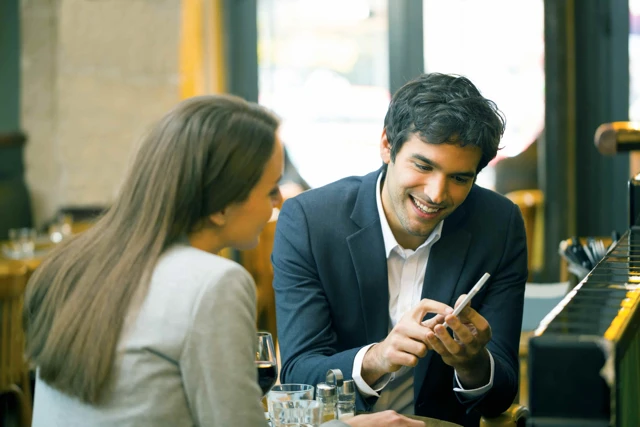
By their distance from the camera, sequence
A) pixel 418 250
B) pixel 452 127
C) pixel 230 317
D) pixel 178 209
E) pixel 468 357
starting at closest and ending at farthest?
pixel 230 317 → pixel 178 209 → pixel 468 357 → pixel 452 127 → pixel 418 250

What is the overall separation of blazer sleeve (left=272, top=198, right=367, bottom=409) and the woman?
0.48 metres

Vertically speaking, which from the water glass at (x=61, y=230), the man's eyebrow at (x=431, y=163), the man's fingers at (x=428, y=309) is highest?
the man's eyebrow at (x=431, y=163)

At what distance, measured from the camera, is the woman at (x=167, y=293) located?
1288mm

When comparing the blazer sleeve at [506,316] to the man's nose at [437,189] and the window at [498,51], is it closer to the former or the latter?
the man's nose at [437,189]

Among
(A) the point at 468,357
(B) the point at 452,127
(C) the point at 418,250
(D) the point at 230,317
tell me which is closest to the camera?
(D) the point at 230,317

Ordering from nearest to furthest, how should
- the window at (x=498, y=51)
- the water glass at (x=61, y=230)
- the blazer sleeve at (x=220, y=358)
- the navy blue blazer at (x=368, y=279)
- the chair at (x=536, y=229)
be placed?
the blazer sleeve at (x=220, y=358), the navy blue blazer at (x=368, y=279), the water glass at (x=61, y=230), the chair at (x=536, y=229), the window at (x=498, y=51)

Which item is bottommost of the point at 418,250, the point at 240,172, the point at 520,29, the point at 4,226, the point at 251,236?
the point at 4,226

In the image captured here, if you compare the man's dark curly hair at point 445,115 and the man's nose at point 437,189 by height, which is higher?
the man's dark curly hair at point 445,115

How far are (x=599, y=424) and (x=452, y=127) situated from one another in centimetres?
116

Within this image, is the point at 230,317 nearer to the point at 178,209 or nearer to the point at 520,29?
the point at 178,209

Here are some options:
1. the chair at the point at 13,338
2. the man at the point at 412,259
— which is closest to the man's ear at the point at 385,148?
the man at the point at 412,259

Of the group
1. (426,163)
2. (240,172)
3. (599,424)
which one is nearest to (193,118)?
(240,172)

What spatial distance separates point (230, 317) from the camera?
50.9 inches

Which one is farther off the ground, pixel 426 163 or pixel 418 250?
pixel 426 163
